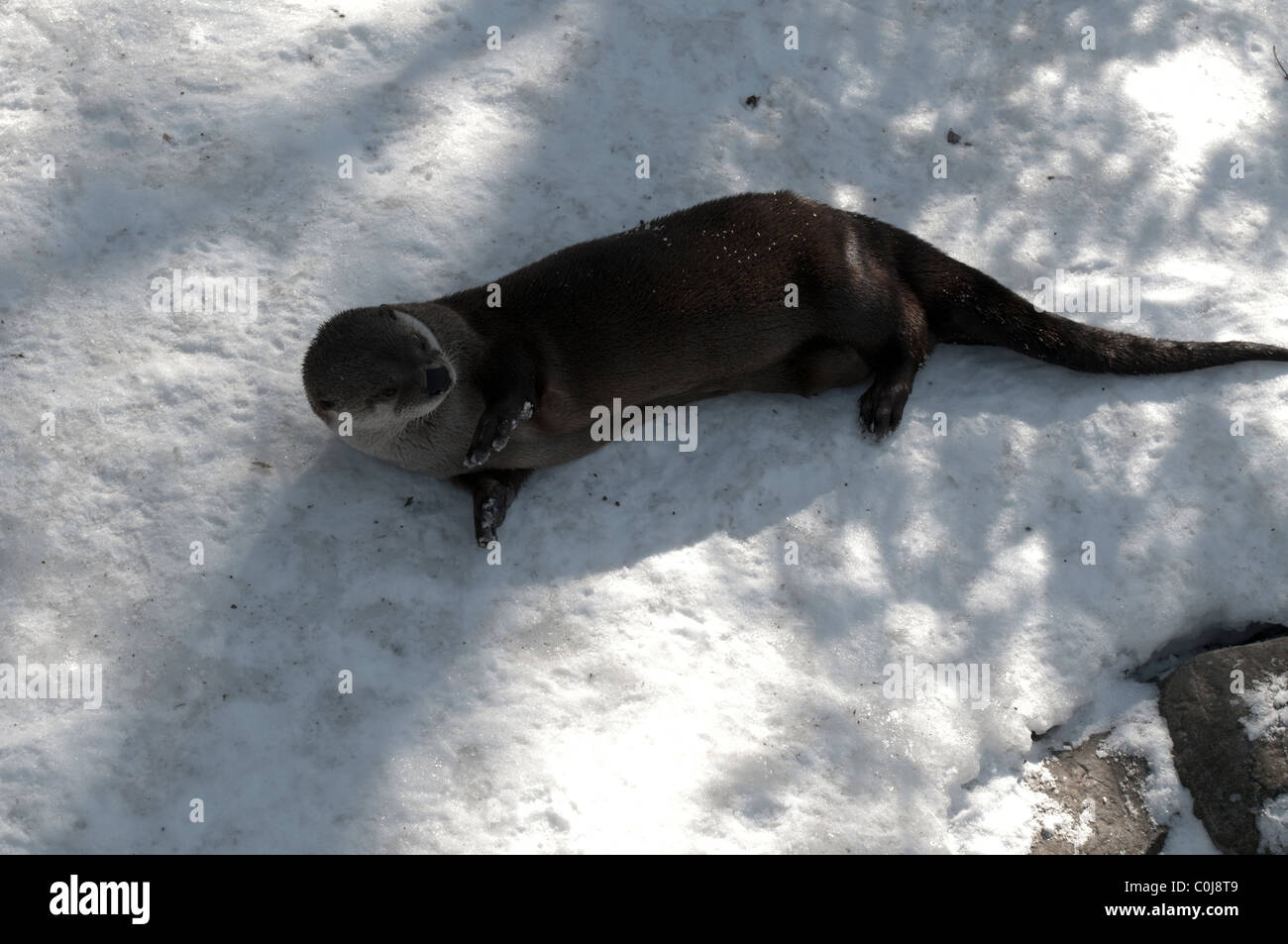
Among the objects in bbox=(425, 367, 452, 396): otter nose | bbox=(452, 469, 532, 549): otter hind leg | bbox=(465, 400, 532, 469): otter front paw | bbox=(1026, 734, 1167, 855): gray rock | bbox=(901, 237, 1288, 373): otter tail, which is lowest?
bbox=(1026, 734, 1167, 855): gray rock

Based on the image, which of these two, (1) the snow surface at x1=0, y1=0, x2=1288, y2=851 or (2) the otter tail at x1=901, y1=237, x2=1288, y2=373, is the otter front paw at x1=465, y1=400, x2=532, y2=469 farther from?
(2) the otter tail at x1=901, y1=237, x2=1288, y2=373

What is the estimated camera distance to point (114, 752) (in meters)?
2.73

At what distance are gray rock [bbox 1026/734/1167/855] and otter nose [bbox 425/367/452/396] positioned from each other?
2200 mm

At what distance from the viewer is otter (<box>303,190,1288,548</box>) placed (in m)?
3.06

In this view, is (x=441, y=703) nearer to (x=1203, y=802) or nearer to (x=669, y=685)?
(x=669, y=685)

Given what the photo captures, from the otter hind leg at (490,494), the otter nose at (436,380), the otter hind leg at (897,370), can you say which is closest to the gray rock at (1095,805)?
the otter hind leg at (897,370)

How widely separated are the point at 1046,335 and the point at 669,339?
144 cm

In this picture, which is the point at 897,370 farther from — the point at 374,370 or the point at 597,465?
the point at 374,370

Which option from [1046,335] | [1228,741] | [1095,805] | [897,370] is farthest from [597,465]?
[1228,741]

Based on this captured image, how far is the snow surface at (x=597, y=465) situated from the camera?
112 inches

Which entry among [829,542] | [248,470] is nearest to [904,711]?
[829,542]

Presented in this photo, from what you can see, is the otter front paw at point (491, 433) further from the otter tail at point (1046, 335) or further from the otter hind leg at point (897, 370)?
the otter tail at point (1046, 335)

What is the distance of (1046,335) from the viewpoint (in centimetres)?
362

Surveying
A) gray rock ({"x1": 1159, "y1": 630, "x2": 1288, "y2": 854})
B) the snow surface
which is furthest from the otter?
gray rock ({"x1": 1159, "y1": 630, "x2": 1288, "y2": 854})
